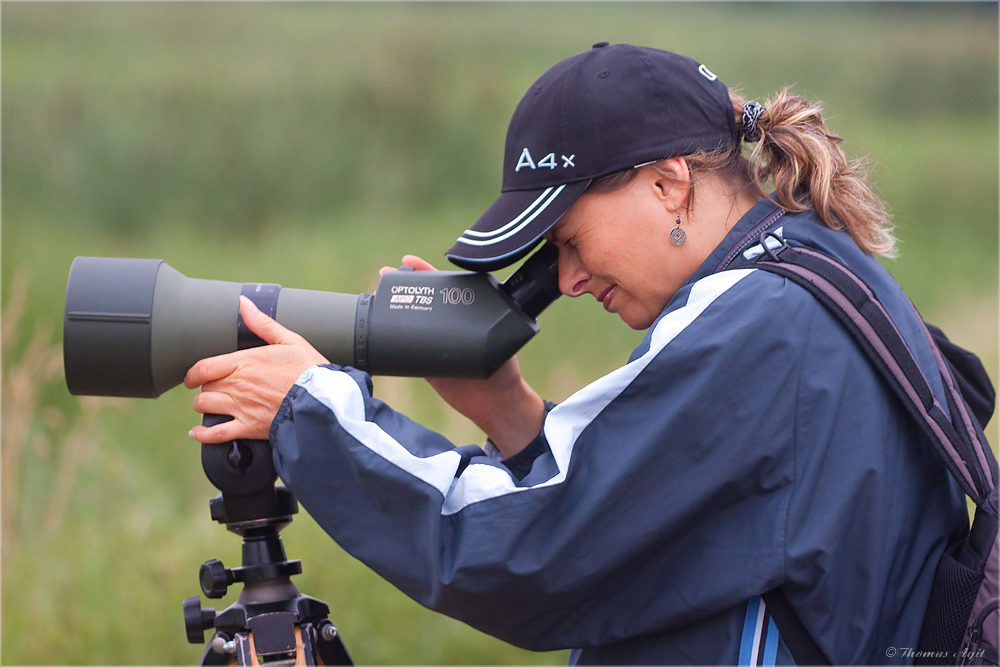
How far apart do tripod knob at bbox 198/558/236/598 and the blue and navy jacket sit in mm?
369

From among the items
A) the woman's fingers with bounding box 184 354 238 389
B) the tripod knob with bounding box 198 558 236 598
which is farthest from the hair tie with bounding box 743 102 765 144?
the tripod knob with bounding box 198 558 236 598

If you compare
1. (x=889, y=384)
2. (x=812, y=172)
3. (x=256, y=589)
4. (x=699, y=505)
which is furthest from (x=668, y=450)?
(x=256, y=589)

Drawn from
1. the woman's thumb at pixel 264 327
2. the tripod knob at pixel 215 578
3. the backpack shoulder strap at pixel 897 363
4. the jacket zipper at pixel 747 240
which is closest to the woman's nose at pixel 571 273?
the jacket zipper at pixel 747 240

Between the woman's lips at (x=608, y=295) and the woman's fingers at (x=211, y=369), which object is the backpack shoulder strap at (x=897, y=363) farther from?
the woman's fingers at (x=211, y=369)

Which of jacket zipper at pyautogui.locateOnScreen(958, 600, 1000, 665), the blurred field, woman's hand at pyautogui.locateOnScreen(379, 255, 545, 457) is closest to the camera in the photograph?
jacket zipper at pyautogui.locateOnScreen(958, 600, 1000, 665)

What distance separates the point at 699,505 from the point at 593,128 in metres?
0.66

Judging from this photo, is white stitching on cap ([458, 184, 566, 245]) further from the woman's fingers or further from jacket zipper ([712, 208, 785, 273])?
the woman's fingers

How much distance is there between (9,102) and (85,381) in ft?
12.8

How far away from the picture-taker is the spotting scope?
5.14ft

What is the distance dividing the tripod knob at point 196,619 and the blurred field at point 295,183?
1.56m

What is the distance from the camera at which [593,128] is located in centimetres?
147

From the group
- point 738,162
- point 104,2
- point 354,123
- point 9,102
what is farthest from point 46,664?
point 104,2

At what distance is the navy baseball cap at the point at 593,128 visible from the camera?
1.46m

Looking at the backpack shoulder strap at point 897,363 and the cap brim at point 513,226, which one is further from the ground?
the cap brim at point 513,226
